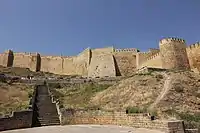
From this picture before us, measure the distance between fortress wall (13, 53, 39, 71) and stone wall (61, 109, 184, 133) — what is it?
42.9m

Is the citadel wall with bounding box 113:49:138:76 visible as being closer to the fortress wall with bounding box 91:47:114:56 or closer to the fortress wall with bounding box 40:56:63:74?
the fortress wall with bounding box 91:47:114:56

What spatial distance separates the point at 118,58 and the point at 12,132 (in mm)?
37077

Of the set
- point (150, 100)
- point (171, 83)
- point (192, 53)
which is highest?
point (192, 53)

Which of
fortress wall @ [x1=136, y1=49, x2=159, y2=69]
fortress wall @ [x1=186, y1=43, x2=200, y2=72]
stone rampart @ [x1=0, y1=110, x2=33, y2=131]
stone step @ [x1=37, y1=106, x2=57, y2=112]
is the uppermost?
fortress wall @ [x1=136, y1=49, x2=159, y2=69]

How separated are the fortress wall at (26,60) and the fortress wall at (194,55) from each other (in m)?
34.7

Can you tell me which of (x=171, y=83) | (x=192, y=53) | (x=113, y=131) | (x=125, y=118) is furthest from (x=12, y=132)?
(x=192, y=53)

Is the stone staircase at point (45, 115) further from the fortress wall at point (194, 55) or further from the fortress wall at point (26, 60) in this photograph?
the fortress wall at point (26, 60)

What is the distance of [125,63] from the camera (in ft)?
153

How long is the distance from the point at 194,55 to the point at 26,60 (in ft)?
123

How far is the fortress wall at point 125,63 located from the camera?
4606 centimetres

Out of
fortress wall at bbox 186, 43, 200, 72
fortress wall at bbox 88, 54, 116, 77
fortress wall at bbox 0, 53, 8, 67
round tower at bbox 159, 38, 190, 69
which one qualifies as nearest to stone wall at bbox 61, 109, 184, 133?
round tower at bbox 159, 38, 190, 69

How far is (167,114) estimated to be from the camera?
51.8 ft

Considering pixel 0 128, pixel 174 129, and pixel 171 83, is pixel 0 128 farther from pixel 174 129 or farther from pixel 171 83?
pixel 171 83

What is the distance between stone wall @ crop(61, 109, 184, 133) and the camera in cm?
991
